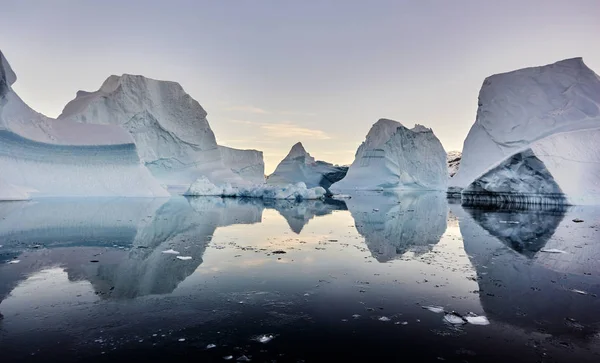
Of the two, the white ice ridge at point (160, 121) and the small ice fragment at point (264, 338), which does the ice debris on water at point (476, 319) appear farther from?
the white ice ridge at point (160, 121)

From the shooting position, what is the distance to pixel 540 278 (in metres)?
4.25

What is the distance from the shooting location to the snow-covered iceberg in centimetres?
4100

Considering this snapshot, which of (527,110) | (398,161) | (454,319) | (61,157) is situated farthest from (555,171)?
(398,161)

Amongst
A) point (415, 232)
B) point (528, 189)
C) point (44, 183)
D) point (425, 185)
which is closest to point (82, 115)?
point (44, 183)

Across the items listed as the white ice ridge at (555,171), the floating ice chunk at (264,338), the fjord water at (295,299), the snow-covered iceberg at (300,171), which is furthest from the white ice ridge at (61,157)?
the snow-covered iceberg at (300,171)

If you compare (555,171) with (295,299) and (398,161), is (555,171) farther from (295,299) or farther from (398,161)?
(398,161)

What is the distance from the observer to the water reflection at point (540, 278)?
9.88 ft

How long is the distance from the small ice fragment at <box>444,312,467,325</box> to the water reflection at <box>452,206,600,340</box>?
0.28m

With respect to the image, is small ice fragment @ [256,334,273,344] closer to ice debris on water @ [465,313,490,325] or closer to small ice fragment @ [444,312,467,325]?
small ice fragment @ [444,312,467,325]

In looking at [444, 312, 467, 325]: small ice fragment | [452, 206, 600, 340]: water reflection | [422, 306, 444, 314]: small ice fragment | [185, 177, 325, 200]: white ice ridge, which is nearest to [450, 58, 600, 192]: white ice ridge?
[185, 177, 325, 200]: white ice ridge

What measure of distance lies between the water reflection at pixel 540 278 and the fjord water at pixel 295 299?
2 cm

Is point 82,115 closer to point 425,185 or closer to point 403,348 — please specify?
point 403,348

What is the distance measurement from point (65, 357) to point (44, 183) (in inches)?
722

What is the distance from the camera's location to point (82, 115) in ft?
77.4
